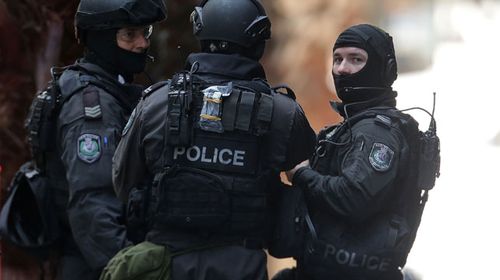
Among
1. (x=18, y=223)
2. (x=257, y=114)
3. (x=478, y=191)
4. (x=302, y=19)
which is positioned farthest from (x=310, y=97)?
(x=257, y=114)

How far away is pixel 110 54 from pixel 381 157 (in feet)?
4.87

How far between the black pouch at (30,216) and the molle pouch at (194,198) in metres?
1.02

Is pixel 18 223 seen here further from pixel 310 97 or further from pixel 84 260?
pixel 310 97

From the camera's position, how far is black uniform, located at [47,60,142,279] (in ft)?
16.8

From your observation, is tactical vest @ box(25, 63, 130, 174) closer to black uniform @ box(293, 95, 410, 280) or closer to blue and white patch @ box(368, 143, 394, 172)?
black uniform @ box(293, 95, 410, 280)

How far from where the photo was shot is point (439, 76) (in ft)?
29.3

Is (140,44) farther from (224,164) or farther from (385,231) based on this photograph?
(385,231)

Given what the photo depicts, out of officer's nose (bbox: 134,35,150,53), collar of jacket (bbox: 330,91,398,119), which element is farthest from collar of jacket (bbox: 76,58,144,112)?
collar of jacket (bbox: 330,91,398,119)

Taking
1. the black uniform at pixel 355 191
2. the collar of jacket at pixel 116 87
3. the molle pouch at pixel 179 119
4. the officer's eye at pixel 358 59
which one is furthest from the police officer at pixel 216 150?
the collar of jacket at pixel 116 87

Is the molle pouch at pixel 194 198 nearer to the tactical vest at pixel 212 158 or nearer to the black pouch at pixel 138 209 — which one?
the tactical vest at pixel 212 158

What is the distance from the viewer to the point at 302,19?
869 cm

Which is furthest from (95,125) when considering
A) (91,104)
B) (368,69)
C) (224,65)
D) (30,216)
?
(368,69)

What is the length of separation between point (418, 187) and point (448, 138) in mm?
3952

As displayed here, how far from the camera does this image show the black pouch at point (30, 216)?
550 centimetres
